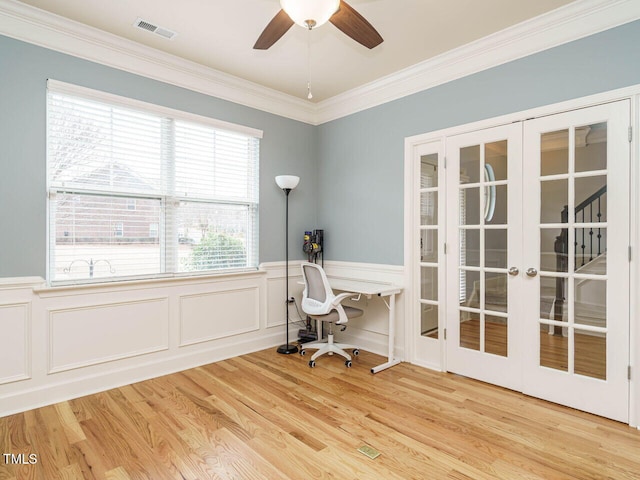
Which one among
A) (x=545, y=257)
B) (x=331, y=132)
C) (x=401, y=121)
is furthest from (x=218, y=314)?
(x=545, y=257)

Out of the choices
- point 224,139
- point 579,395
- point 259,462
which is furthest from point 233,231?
point 579,395

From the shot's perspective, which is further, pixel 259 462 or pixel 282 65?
pixel 282 65

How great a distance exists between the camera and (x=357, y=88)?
405 cm

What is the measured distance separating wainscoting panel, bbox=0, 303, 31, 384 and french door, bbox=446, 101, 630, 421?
347cm

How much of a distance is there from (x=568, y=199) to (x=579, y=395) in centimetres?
145

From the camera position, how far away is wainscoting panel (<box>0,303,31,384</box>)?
8.51 feet

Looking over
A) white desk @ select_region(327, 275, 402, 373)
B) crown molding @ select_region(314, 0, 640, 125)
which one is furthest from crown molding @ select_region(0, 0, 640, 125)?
white desk @ select_region(327, 275, 402, 373)

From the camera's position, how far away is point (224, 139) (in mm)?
3846

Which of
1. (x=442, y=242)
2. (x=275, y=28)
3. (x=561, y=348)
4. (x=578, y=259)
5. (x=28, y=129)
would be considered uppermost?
(x=275, y=28)

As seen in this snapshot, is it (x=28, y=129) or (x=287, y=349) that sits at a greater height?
(x=28, y=129)

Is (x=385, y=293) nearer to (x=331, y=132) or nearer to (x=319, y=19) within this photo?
(x=331, y=132)

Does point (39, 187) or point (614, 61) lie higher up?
point (614, 61)

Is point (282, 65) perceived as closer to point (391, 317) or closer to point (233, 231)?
point (233, 231)

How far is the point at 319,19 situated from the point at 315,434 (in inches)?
98.6
